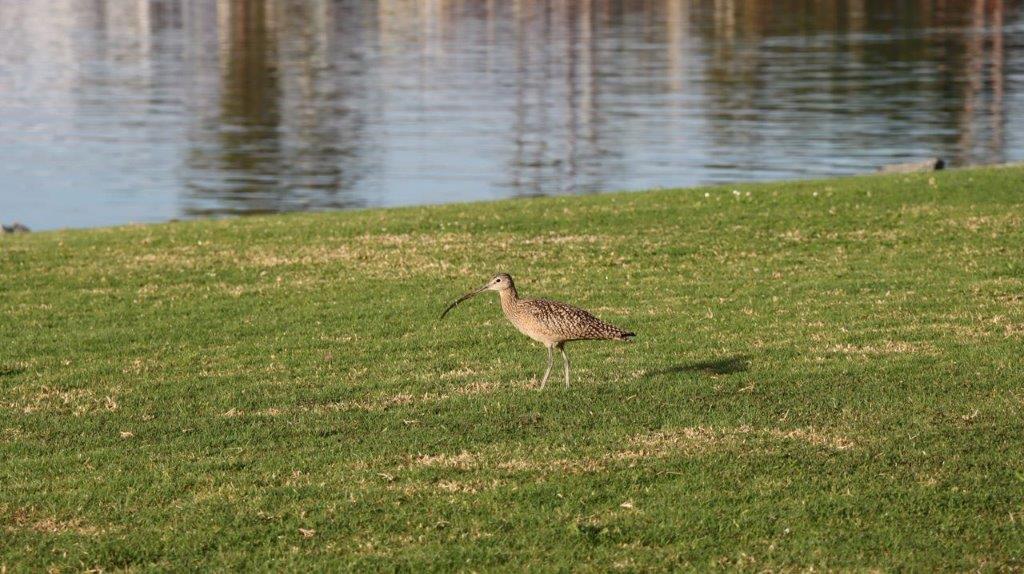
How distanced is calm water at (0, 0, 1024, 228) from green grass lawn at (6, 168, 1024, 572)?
17.0 metres

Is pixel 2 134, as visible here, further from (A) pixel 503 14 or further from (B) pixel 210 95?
(A) pixel 503 14

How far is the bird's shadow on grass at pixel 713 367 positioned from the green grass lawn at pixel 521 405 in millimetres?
43

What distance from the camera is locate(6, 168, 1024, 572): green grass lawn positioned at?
856 cm

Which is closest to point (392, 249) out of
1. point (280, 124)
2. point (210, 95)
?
point (280, 124)

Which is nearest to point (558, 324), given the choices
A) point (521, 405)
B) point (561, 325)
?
point (561, 325)

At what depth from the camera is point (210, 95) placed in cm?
6103

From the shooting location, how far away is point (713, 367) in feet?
40.8

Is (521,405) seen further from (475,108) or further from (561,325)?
(475,108)

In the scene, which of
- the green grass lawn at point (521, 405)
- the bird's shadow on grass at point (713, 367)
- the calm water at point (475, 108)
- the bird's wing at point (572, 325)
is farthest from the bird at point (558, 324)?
the calm water at point (475, 108)

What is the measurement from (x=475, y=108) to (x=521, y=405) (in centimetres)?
4413

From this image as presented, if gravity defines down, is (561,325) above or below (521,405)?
above

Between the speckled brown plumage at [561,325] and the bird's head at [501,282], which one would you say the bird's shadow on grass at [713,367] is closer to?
the speckled brown plumage at [561,325]

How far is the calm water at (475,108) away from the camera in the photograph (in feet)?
127

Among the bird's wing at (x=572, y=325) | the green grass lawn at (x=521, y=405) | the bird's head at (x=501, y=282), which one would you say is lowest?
the green grass lawn at (x=521, y=405)
